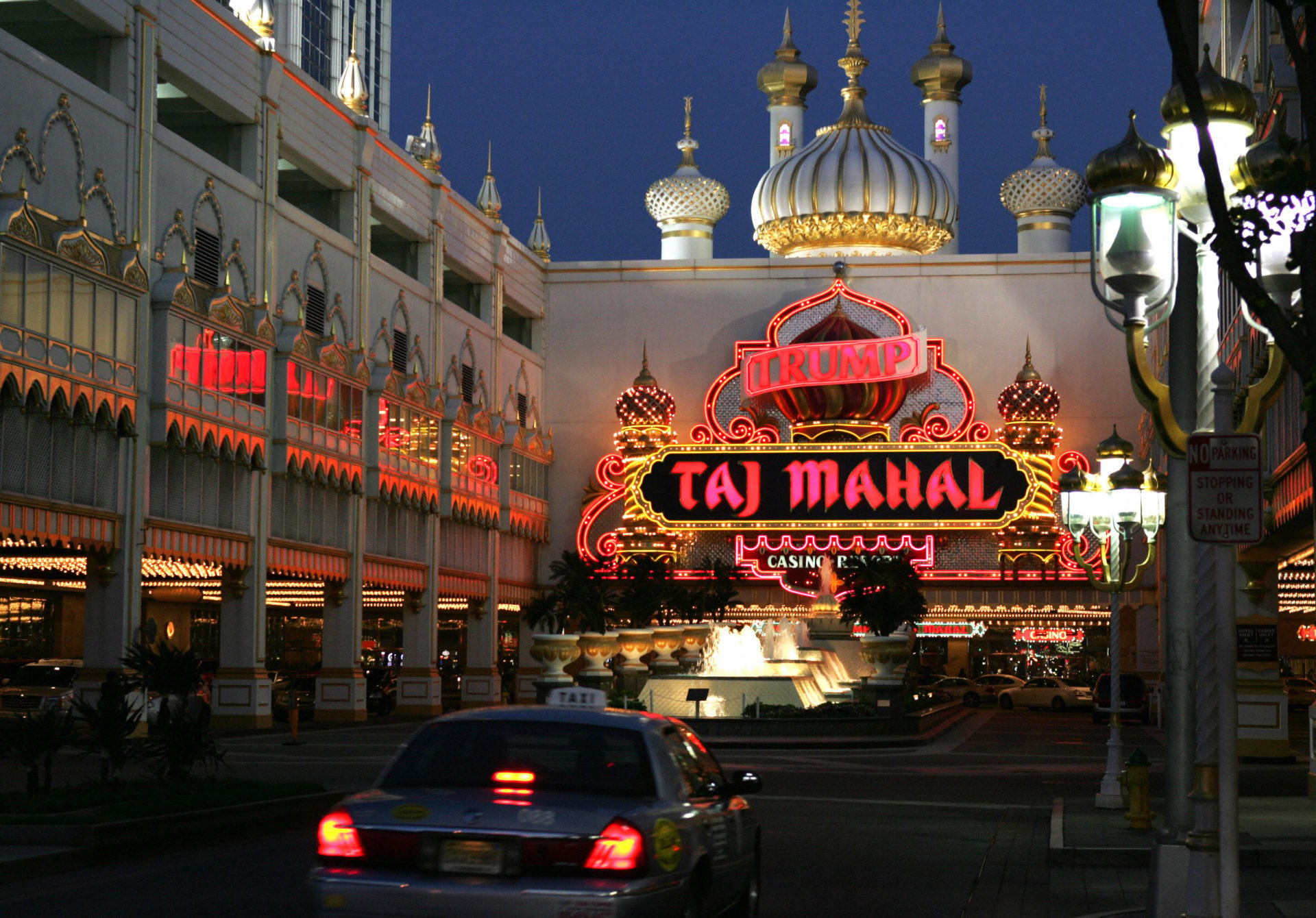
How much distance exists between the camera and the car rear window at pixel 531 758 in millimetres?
9211

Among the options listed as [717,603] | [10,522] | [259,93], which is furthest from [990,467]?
[10,522]

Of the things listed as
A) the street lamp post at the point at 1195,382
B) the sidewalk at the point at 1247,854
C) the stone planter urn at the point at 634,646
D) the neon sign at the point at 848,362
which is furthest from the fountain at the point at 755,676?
the street lamp post at the point at 1195,382

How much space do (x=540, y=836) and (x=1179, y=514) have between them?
4.98 m

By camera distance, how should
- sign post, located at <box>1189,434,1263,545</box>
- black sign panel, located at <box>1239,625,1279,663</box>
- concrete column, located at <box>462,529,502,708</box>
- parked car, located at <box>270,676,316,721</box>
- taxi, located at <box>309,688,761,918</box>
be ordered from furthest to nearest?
concrete column, located at <box>462,529,502,708</box> → parked car, located at <box>270,676,316,721</box> → black sign panel, located at <box>1239,625,1279,663</box> → sign post, located at <box>1189,434,1263,545</box> → taxi, located at <box>309,688,761,918</box>

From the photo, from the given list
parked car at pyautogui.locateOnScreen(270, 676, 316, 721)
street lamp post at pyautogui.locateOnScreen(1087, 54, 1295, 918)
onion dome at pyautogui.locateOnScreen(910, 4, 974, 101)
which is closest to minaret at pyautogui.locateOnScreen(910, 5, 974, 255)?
onion dome at pyautogui.locateOnScreen(910, 4, 974, 101)

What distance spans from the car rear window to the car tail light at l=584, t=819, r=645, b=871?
64 centimetres

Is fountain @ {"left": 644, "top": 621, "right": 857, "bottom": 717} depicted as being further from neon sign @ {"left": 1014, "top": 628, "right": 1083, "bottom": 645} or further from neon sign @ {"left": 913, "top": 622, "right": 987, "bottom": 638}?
neon sign @ {"left": 1014, "top": 628, "right": 1083, "bottom": 645}

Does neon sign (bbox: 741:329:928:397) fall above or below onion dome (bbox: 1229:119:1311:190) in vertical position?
above

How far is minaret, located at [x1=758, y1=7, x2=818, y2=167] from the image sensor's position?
73375 mm

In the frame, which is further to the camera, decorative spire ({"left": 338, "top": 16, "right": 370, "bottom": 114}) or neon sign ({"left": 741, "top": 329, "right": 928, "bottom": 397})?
neon sign ({"left": 741, "top": 329, "right": 928, "bottom": 397})

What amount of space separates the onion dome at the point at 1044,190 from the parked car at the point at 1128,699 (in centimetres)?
1969

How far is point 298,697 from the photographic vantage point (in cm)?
4588

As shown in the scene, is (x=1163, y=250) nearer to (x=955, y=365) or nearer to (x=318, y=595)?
(x=318, y=595)

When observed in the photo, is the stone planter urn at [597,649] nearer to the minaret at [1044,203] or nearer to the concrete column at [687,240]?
the concrete column at [687,240]
